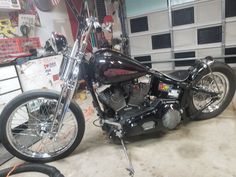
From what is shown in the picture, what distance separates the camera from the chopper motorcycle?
1464 mm

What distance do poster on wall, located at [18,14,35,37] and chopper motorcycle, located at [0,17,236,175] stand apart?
1.43m

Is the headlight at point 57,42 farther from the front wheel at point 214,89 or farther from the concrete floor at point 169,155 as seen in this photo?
the front wheel at point 214,89

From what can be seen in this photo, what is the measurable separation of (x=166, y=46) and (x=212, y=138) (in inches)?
99.5

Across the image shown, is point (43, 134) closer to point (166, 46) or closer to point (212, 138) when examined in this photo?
point (212, 138)

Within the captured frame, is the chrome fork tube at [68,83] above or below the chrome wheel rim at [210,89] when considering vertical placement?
above

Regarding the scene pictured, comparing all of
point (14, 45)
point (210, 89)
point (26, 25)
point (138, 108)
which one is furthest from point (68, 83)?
point (26, 25)

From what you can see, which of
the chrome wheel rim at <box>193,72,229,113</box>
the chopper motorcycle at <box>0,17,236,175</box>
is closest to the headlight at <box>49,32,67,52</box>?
the chopper motorcycle at <box>0,17,236,175</box>

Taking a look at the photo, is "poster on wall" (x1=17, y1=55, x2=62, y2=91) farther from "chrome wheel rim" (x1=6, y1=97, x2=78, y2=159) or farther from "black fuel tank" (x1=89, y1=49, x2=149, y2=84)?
"black fuel tank" (x1=89, y1=49, x2=149, y2=84)

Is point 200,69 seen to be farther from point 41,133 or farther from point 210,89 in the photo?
point 41,133

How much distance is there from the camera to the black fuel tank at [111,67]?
1.48 metres

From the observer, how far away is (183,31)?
11.8 feet

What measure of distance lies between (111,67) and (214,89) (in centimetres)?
110

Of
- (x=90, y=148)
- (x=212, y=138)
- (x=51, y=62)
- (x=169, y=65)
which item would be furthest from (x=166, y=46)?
(x=90, y=148)

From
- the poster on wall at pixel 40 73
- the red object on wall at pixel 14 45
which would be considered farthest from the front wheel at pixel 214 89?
the red object on wall at pixel 14 45
